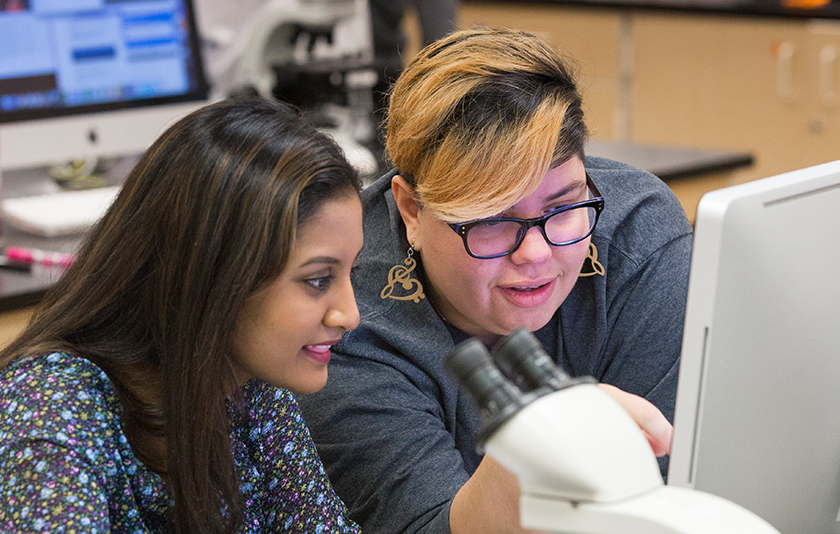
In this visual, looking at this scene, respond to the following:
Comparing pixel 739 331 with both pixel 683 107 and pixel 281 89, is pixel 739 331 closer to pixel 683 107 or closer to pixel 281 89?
pixel 281 89

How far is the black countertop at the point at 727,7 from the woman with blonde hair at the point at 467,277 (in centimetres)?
265

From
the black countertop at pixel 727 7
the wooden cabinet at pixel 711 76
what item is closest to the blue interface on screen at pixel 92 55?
the wooden cabinet at pixel 711 76

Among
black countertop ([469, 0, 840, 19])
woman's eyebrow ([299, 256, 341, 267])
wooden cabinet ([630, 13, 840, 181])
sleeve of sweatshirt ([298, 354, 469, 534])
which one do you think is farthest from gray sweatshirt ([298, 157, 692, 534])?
black countertop ([469, 0, 840, 19])

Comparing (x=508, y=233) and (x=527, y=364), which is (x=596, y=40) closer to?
(x=508, y=233)

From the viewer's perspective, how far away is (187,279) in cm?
85

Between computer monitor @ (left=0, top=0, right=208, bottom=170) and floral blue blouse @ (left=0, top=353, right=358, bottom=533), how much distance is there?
3.93 ft

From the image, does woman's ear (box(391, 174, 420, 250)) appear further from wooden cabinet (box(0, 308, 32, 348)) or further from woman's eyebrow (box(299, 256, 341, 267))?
wooden cabinet (box(0, 308, 32, 348))

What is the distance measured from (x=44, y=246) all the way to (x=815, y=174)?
62.6 inches

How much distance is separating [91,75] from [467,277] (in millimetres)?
1367

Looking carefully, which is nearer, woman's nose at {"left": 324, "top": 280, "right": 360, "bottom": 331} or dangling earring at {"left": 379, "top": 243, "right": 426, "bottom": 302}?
woman's nose at {"left": 324, "top": 280, "right": 360, "bottom": 331}

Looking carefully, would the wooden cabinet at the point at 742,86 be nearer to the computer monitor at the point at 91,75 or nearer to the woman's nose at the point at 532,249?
the computer monitor at the point at 91,75

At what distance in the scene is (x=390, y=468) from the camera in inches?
41.4

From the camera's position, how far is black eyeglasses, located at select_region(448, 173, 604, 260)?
1.05 m

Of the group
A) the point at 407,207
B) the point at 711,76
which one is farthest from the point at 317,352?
the point at 711,76
